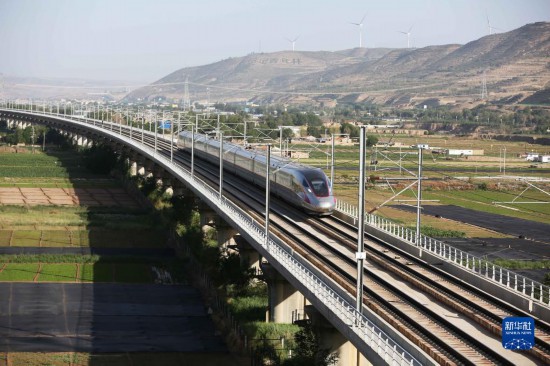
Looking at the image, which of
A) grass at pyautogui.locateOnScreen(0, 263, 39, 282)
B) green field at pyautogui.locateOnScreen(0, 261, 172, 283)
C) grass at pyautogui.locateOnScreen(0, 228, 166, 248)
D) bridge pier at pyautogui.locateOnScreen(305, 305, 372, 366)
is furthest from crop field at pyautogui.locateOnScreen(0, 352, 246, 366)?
grass at pyautogui.locateOnScreen(0, 228, 166, 248)

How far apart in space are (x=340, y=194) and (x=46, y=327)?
57261 millimetres

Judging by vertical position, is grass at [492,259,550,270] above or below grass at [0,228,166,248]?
→ above

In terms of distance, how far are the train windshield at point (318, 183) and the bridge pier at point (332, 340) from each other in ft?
53.8

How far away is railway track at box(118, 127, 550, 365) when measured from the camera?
25.2m

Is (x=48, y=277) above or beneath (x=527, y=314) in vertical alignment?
beneath

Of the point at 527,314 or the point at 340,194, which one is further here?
the point at 340,194

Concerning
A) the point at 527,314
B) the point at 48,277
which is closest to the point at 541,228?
the point at 48,277

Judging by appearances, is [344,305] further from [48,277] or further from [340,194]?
[340,194]

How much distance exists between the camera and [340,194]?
101m

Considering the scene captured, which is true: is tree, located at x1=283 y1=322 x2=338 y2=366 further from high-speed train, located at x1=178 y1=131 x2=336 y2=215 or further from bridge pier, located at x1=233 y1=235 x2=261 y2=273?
bridge pier, located at x1=233 y1=235 x2=261 y2=273

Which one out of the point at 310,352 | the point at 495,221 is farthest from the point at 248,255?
the point at 495,221

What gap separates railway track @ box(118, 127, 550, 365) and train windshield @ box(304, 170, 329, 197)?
2.90 meters

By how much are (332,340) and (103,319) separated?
62.2 ft

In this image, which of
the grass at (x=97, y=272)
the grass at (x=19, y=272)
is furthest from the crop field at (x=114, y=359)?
the grass at (x=19, y=272)
